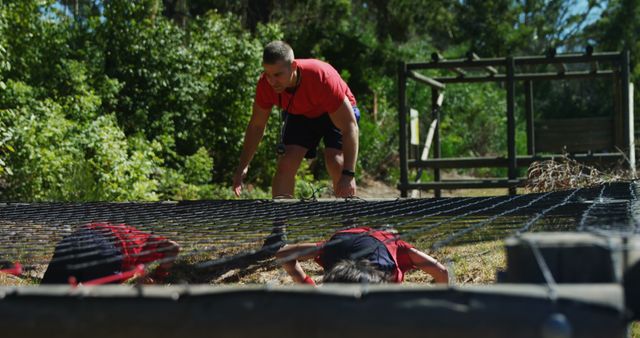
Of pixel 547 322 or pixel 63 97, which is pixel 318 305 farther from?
pixel 63 97

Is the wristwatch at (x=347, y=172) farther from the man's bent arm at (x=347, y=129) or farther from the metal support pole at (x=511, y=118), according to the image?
the metal support pole at (x=511, y=118)

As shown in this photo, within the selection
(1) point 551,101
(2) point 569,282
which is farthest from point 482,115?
(2) point 569,282

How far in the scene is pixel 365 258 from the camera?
3.09 m

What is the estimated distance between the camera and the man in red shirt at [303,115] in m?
4.68

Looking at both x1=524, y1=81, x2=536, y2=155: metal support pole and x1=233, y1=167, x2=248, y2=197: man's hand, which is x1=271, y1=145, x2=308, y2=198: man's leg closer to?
x1=233, y1=167, x2=248, y2=197: man's hand

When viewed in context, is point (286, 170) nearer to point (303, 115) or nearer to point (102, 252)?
point (303, 115)

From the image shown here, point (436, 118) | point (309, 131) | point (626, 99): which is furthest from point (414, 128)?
point (309, 131)

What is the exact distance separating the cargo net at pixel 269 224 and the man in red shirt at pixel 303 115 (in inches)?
20.9

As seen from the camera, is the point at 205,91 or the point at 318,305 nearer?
the point at 318,305

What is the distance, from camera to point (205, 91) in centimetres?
1065

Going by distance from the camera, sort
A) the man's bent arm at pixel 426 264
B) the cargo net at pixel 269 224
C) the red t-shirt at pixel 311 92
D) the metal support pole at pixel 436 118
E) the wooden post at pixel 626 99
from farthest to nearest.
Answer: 1. the metal support pole at pixel 436 118
2. the wooden post at pixel 626 99
3. the red t-shirt at pixel 311 92
4. the man's bent arm at pixel 426 264
5. the cargo net at pixel 269 224

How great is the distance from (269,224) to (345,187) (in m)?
1.46

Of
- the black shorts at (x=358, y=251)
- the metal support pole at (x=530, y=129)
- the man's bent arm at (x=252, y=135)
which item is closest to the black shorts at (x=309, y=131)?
the man's bent arm at (x=252, y=135)

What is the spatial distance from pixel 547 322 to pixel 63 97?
8.20 meters
